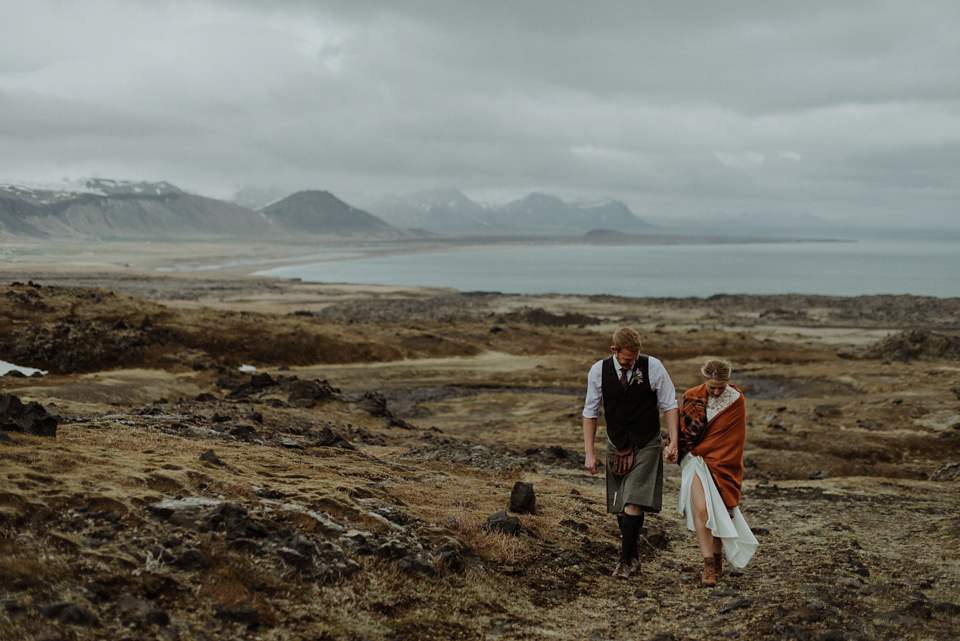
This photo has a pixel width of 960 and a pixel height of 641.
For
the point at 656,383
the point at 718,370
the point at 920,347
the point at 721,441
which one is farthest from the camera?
the point at 920,347

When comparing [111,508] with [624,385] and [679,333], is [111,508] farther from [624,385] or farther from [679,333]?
[679,333]

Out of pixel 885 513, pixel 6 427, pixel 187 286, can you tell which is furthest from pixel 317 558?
pixel 187 286

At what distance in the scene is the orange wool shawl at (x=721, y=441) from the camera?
7500 millimetres

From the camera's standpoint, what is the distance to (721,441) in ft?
24.7

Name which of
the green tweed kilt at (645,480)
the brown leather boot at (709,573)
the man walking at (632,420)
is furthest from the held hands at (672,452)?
the brown leather boot at (709,573)

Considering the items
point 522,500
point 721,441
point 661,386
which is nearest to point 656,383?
point 661,386

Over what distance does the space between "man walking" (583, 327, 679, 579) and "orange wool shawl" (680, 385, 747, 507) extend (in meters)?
0.25

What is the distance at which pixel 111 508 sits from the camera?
664cm

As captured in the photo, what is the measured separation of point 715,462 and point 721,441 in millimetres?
238

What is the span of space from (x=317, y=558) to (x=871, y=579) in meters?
6.28

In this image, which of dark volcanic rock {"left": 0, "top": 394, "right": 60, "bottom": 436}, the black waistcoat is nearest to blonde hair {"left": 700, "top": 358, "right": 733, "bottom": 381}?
the black waistcoat

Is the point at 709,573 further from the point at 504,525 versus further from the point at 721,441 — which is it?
the point at 504,525

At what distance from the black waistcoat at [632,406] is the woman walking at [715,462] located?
39 cm

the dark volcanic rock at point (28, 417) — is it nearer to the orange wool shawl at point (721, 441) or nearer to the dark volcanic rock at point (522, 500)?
the dark volcanic rock at point (522, 500)
